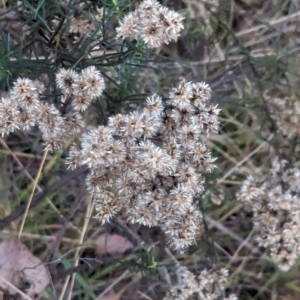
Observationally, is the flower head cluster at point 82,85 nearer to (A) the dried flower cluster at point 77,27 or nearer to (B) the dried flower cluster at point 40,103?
(B) the dried flower cluster at point 40,103

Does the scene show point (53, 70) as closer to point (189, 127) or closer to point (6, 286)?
point (189, 127)

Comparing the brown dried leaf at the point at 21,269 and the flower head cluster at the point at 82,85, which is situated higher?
the flower head cluster at the point at 82,85

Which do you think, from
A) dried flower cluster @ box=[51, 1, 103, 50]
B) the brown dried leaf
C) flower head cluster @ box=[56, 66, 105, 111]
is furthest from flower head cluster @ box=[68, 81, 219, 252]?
the brown dried leaf

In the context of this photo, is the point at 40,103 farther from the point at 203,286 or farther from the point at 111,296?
the point at 111,296

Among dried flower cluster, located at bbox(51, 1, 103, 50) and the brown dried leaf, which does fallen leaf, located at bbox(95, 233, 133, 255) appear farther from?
dried flower cluster, located at bbox(51, 1, 103, 50)

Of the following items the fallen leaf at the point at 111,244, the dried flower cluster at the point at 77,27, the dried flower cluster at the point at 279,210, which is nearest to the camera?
the dried flower cluster at the point at 77,27

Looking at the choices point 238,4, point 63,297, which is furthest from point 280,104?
point 63,297

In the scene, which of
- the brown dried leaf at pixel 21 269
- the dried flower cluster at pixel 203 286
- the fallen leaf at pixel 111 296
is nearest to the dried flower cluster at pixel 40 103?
the dried flower cluster at pixel 203 286
